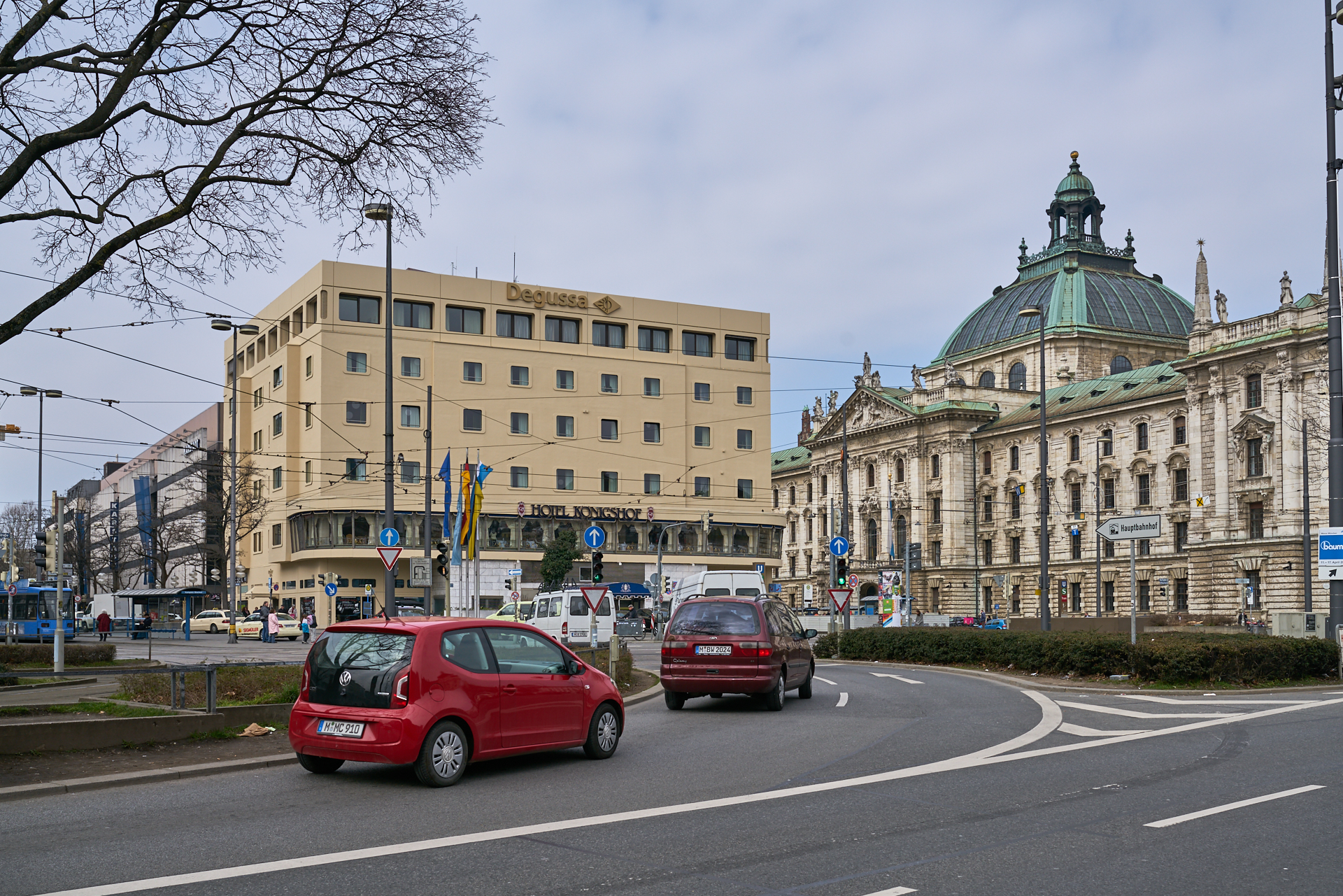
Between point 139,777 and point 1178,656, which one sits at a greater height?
point 1178,656

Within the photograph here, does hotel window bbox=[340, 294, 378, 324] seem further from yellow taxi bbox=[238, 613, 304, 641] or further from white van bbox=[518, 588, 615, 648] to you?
white van bbox=[518, 588, 615, 648]

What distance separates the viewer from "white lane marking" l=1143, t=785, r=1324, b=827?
28.8 feet

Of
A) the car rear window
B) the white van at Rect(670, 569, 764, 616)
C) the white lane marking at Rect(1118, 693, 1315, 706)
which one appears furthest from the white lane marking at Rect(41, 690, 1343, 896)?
the white van at Rect(670, 569, 764, 616)

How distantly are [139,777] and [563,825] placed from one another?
4551 millimetres

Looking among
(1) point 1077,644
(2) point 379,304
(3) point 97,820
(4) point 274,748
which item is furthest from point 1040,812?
(2) point 379,304

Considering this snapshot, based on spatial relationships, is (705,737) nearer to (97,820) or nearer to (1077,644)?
(97,820)

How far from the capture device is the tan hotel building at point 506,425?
66438mm

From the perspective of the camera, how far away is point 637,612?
6456 centimetres

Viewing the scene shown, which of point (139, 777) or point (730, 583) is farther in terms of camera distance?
point (730, 583)

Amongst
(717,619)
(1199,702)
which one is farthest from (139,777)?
(1199,702)

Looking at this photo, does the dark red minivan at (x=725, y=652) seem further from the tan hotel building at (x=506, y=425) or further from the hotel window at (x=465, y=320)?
the hotel window at (x=465, y=320)

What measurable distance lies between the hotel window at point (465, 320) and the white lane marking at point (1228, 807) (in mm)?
61518

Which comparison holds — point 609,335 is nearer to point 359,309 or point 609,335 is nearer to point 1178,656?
point 359,309

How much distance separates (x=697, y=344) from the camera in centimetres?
7569
